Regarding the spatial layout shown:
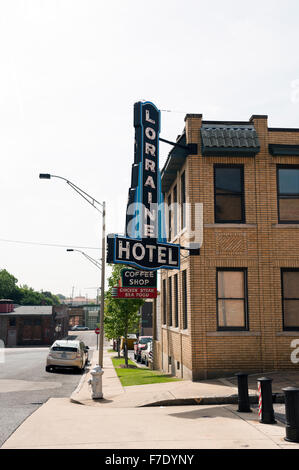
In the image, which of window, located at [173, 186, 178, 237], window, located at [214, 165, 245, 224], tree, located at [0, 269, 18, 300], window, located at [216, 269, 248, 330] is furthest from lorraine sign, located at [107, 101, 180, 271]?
tree, located at [0, 269, 18, 300]

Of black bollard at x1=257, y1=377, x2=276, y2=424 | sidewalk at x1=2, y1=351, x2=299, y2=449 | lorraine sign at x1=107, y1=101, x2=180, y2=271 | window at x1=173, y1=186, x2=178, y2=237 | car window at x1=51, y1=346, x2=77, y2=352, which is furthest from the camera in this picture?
car window at x1=51, y1=346, x2=77, y2=352

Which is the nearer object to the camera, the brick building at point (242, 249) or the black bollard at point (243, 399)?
the black bollard at point (243, 399)

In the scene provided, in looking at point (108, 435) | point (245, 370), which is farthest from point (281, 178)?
point (108, 435)

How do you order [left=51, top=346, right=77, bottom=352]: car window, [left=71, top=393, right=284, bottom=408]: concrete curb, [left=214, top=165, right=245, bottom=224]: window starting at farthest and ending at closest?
[left=51, top=346, right=77, bottom=352]: car window → [left=214, top=165, right=245, bottom=224]: window → [left=71, top=393, right=284, bottom=408]: concrete curb

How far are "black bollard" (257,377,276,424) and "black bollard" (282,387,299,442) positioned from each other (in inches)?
53.8

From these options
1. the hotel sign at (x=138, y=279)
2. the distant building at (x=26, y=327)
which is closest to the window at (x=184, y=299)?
the hotel sign at (x=138, y=279)

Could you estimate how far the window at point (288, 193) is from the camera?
643 inches

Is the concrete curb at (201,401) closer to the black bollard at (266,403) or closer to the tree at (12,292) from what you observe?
the black bollard at (266,403)

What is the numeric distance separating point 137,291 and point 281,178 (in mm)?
8763

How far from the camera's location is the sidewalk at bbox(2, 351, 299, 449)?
792cm

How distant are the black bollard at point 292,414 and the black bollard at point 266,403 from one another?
1367mm

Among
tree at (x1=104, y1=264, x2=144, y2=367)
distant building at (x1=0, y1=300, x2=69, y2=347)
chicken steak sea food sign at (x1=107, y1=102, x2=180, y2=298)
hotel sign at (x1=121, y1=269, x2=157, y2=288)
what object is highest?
chicken steak sea food sign at (x1=107, y1=102, x2=180, y2=298)

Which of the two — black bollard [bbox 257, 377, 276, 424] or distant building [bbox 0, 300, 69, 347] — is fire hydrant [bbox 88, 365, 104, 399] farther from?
distant building [bbox 0, 300, 69, 347]

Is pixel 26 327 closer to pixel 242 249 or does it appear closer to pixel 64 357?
pixel 64 357
